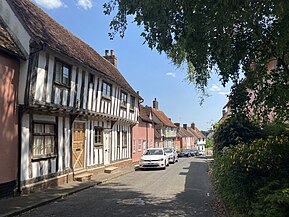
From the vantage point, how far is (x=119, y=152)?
23.5 m

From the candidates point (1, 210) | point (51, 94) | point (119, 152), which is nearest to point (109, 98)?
point (119, 152)

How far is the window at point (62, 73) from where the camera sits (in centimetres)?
1311

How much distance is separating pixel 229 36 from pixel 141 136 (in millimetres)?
27922

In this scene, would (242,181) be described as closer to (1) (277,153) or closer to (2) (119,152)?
(1) (277,153)

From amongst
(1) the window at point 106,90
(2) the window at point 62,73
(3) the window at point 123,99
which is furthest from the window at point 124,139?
(2) the window at point 62,73

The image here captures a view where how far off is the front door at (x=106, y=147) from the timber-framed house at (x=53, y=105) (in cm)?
19

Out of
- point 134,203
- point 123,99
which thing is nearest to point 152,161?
point 123,99

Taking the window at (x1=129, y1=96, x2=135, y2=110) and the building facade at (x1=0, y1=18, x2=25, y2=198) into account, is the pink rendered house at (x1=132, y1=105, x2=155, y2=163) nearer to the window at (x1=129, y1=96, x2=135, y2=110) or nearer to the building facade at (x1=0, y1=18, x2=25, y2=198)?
the window at (x1=129, y1=96, x2=135, y2=110)

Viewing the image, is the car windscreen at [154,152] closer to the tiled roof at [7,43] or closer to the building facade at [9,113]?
the building facade at [9,113]

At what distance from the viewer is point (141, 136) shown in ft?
110

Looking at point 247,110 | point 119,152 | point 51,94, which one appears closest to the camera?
point 247,110

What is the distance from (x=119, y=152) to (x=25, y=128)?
12.5 metres

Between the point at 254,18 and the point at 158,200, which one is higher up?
the point at 254,18

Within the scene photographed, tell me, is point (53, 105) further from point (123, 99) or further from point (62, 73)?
point (123, 99)
